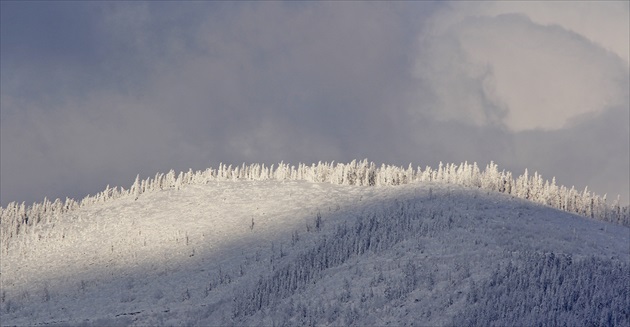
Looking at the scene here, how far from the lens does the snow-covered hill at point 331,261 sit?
411 ft

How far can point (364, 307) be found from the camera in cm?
12900

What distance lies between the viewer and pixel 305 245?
15862cm

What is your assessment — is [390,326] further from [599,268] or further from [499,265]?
[599,268]

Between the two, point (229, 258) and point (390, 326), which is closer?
point (390, 326)

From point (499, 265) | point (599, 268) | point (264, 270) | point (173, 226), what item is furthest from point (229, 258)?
point (599, 268)

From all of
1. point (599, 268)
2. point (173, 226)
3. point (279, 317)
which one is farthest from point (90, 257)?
point (599, 268)

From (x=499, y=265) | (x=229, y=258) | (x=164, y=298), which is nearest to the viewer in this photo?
(x=499, y=265)

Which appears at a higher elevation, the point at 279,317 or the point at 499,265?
the point at 499,265

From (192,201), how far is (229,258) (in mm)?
37292

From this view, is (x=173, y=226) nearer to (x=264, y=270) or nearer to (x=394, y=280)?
(x=264, y=270)

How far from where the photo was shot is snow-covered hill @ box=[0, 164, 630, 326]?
4931 inches

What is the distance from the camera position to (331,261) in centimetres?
14938

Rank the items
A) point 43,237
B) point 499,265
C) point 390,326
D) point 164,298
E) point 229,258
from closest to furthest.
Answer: point 390,326 → point 499,265 → point 164,298 → point 229,258 → point 43,237

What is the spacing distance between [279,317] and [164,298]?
2387 centimetres
